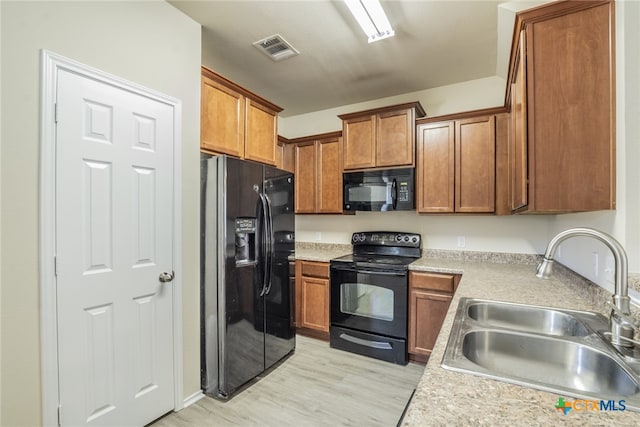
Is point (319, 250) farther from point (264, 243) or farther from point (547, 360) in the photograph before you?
point (547, 360)

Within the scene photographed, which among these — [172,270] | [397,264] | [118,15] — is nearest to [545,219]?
[397,264]

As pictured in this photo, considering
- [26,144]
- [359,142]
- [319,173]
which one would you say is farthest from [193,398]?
[359,142]

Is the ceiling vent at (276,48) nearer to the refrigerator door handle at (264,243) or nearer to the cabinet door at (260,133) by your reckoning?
the cabinet door at (260,133)

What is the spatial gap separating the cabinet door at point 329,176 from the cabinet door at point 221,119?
1.23m

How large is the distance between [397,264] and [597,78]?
1.86 metres

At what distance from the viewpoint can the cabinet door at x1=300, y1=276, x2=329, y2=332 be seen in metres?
3.06

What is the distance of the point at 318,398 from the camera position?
2.13 m

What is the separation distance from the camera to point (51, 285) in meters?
1.42

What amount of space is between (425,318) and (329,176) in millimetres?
1835

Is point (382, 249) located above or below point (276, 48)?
below

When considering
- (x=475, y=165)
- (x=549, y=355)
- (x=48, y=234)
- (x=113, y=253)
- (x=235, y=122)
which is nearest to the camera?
(x=549, y=355)

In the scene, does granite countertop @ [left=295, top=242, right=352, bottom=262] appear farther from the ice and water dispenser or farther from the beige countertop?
the beige countertop

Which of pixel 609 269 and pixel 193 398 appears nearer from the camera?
pixel 609 269

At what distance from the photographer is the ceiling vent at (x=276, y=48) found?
7.63ft
